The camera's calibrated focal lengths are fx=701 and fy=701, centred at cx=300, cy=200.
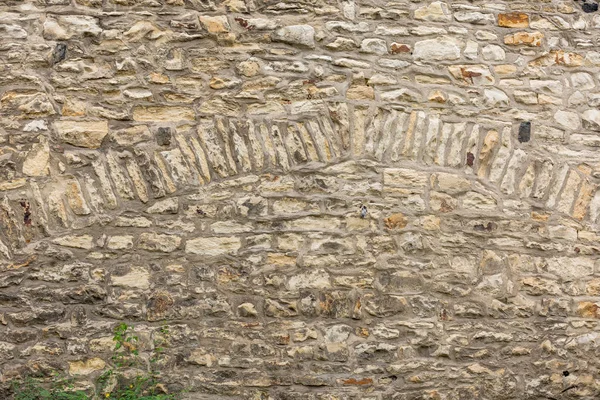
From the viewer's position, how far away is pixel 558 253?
441 centimetres

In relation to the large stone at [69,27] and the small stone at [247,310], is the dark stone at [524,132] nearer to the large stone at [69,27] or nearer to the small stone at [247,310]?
the small stone at [247,310]

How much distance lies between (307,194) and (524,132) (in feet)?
4.72

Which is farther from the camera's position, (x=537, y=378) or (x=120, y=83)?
(x=537, y=378)

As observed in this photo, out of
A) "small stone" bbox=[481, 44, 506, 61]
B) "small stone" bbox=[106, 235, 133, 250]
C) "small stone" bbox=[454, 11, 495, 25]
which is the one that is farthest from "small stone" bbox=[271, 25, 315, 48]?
"small stone" bbox=[106, 235, 133, 250]

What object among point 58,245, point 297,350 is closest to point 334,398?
point 297,350

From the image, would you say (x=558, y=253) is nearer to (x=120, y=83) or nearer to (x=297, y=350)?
(x=297, y=350)

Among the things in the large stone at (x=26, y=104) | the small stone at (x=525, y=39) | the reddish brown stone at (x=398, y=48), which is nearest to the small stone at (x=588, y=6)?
the small stone at (x=525, y=39)

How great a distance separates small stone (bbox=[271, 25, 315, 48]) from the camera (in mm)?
4180

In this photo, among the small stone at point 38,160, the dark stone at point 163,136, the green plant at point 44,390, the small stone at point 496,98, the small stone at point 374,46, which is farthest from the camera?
the small stone at point 496,98

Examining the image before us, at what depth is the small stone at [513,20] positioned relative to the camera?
445 centimetres

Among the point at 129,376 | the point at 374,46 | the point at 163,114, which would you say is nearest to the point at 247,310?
the point at 129,376

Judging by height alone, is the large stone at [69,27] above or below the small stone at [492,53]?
above

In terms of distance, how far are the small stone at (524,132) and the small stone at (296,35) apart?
55.3 inches

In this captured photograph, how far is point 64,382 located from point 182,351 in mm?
662
